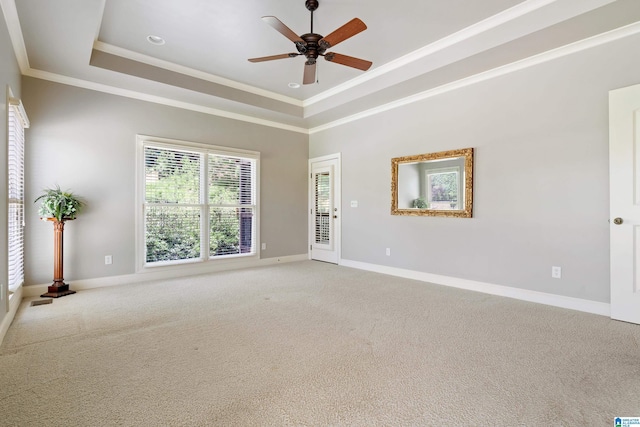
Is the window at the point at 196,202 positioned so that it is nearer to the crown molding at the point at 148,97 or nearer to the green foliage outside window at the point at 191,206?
the green foliage outside window at the point at 191,206

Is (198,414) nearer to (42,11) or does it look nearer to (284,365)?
(284,365)

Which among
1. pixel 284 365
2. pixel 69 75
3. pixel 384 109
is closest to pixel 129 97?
pixel 69 75

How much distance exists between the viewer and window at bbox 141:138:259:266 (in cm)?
470

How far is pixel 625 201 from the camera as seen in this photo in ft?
9.56

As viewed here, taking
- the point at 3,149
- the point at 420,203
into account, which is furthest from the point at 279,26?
the point at 420,203

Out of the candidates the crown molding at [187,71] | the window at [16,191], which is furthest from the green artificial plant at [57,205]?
the crown molding at [187,71]

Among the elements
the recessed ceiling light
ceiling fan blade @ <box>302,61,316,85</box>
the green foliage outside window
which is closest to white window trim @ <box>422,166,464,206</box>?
ceiling fan blade @ <box>302,61,316,85</box>

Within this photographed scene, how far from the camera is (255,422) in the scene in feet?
5.06

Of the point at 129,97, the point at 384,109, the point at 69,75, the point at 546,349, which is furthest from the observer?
the point at 384,109

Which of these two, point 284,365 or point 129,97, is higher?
point 129,97

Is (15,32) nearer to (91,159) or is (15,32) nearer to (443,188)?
(91,159)

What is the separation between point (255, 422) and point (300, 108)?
5.17 metres

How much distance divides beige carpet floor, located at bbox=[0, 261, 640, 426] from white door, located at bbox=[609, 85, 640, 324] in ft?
0.90

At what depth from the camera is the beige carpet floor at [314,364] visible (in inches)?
63.6
